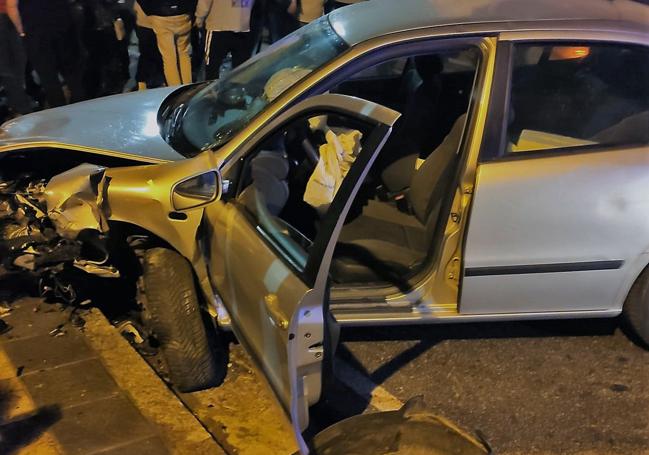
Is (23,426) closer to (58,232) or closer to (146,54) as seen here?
(58,232)

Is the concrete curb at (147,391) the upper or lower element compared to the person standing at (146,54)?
lower

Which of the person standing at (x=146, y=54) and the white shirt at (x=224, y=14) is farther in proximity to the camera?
the person standing at (x=146, y=54)

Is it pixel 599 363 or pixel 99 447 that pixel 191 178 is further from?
pixel 599 363

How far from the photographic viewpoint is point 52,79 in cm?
588

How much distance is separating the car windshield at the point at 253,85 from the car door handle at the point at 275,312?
2.97ft

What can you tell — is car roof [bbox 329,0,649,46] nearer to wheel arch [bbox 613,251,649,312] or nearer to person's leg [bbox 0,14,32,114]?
wheel arch [bbox 613,251,649,312]

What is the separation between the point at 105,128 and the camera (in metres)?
3.46

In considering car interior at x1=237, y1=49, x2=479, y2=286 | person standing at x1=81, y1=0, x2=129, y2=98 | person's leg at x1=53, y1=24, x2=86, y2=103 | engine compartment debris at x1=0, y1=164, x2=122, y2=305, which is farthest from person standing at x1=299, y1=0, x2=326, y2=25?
engine compartment debris at x1=0, y1=164, x2=122, y2=305

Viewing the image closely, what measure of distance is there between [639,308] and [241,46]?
410cm

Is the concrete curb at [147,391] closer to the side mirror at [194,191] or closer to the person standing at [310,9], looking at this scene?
the side mirror at [194,191]

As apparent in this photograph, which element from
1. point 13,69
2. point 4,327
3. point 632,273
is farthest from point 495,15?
point 13,69

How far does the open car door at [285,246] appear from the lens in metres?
2.16

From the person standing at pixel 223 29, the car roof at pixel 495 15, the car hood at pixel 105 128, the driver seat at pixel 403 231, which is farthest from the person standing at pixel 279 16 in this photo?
the driver seat at pixel 403 231

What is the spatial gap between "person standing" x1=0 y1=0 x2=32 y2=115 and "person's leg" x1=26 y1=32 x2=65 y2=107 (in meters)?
0.19
